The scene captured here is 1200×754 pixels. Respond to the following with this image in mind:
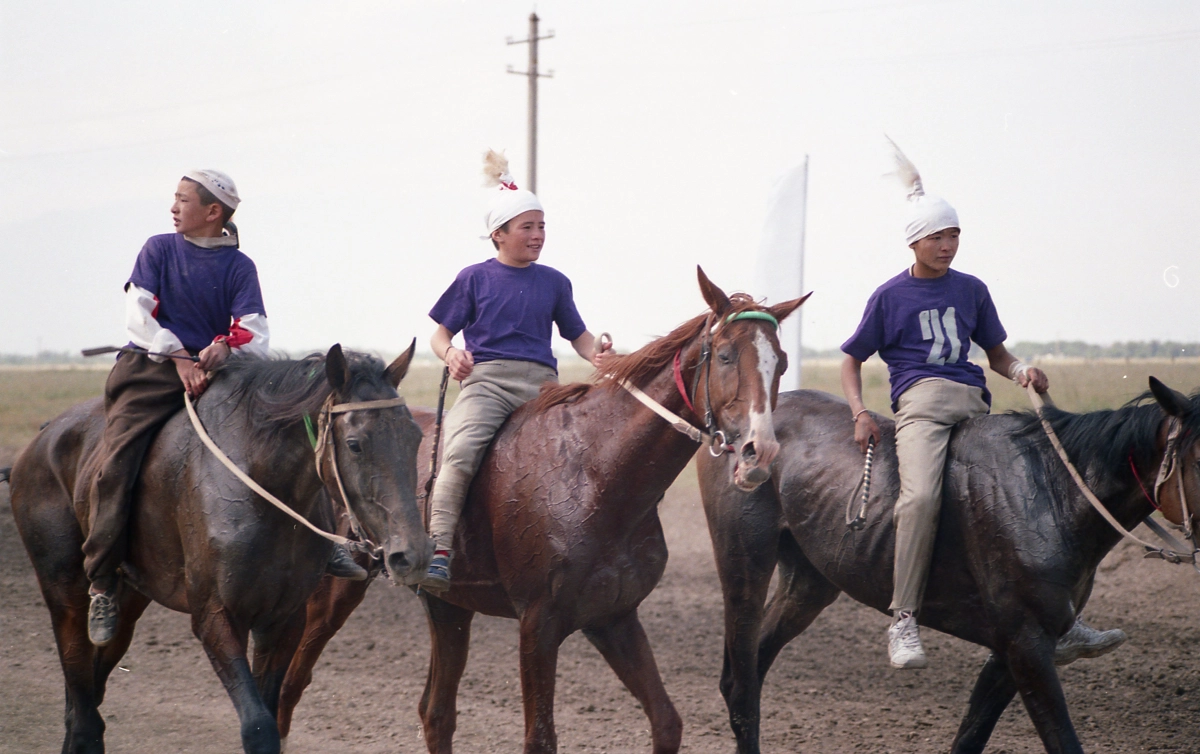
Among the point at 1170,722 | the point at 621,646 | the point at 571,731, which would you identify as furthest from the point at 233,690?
the point at 1170,722

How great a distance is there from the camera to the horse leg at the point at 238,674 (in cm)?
370

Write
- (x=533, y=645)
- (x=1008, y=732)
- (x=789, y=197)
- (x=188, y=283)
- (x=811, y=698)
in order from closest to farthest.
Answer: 1. (x=533, y=645)
2. (x=188, y=283)
3. (x=1008, y=732)
4. (x=811, y=698)
5. (x=789, y=197)

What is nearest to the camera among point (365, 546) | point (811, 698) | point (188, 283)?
point (365, 546)

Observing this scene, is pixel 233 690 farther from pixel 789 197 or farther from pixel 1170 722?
pixel 789 197

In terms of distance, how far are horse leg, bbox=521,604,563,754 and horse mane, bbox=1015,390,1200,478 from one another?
7.69ft

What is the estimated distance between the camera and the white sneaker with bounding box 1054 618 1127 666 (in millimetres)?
4391

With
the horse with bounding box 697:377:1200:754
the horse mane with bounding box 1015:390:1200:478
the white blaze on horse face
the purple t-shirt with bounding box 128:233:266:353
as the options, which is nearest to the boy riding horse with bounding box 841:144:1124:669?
the horse with bounding box 697:377:1200:754

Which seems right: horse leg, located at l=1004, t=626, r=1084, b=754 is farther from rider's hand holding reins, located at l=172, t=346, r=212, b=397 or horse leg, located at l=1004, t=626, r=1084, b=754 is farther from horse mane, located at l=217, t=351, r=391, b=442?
rider's hand holding reins, located at l=172, t=346, r=212, b=397

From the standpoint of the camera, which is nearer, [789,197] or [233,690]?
[233,690]

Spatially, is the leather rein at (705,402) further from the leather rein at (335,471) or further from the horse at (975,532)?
the horse at (975,532)

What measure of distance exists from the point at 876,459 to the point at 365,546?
2454 millimetres

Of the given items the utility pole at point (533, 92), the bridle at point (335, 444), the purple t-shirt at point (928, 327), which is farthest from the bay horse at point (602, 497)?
the utility pole at point (533, 92)

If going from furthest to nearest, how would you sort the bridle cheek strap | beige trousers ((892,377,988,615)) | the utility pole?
the utility pole
beige trousers ((892,377,988,615))
the bridle cheek strap

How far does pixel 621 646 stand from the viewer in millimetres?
4340
